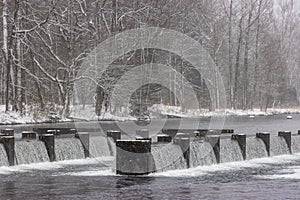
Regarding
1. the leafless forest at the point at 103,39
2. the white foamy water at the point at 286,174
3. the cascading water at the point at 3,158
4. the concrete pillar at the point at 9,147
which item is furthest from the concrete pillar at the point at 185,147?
the leafless forest at the point at 103,39

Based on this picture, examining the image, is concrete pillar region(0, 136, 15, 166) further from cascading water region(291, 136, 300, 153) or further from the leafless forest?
the leafless forest

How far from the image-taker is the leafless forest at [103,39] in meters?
43.2

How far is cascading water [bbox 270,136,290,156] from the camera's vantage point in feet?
78.9

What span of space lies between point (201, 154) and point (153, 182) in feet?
15.0

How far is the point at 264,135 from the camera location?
23.8 meters

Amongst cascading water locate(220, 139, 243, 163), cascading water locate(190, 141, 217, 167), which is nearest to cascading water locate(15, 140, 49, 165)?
cascading water locate(190, 141, 217, 167)

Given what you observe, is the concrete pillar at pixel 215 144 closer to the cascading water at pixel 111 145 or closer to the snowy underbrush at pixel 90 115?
the cascading water at pixel 111 145

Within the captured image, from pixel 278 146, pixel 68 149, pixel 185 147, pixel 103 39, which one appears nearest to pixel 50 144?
pixel 68 149

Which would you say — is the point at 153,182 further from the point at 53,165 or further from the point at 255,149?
the point at 255,149

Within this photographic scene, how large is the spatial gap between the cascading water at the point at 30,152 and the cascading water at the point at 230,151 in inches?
235

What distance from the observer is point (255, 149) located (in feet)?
75.7

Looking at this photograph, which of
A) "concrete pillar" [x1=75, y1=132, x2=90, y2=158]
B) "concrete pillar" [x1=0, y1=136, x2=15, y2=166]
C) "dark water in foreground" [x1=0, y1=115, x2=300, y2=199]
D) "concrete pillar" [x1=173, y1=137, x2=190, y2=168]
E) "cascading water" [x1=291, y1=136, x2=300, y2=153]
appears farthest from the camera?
"cascading water" [x1=291, y1=136, x2=300, y2=153]

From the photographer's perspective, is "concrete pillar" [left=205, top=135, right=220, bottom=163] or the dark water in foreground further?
"concrete pillar" [left=205, top=135, right=220, bottom=163]

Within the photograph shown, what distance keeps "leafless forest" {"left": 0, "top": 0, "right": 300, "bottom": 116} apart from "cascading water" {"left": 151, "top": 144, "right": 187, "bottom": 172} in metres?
21.7
